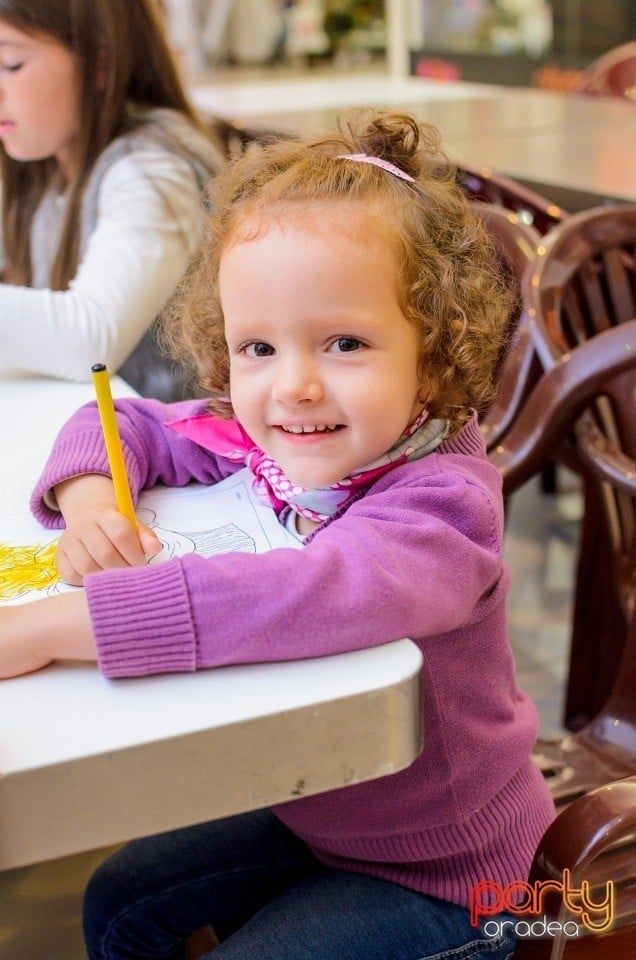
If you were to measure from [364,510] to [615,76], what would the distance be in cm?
355

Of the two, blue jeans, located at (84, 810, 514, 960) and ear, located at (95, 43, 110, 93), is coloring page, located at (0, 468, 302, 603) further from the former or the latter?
ear, located at (95, 43, 110, 93)

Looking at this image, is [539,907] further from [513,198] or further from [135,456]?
[513,198]

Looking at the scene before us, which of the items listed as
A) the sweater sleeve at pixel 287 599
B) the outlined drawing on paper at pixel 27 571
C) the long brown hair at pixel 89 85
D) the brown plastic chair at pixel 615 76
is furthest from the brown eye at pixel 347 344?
the brown plastic chair at pixel 615 76

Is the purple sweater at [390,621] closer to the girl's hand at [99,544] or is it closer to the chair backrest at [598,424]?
the girl's hand at [99,544]

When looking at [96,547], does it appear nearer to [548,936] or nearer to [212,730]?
[212,730]

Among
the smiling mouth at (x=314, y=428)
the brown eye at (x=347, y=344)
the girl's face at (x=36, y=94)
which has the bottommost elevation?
the smiling mouth at (x=314, y=428)

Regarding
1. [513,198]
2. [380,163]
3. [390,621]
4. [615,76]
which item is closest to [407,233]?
[380,163]

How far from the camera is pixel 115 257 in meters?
1.45

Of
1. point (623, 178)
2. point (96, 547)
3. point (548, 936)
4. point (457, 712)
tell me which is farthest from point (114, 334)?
point (623, 178)

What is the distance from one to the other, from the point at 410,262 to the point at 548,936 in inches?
18.8

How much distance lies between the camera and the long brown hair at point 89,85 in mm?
1512

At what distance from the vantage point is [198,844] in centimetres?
101

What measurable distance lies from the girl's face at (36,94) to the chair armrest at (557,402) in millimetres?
723

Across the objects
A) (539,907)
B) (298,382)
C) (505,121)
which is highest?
(298,382)
